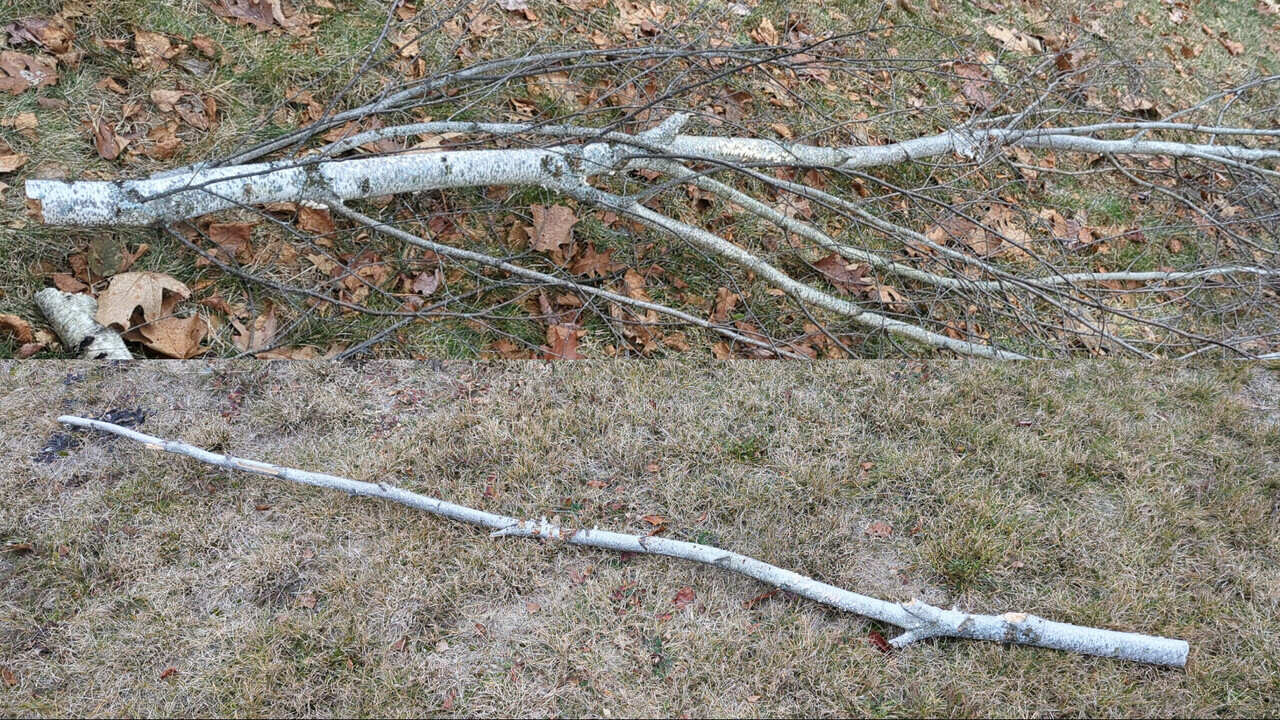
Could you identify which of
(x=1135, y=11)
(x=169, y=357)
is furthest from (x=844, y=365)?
(x=1135, y=11)

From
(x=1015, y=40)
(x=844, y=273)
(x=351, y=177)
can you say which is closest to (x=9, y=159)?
(x=351, y=177)

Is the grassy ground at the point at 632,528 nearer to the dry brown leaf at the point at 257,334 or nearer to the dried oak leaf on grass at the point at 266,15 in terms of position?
the dry brown leaf at the point at 257,334

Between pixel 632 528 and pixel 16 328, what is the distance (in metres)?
2.36

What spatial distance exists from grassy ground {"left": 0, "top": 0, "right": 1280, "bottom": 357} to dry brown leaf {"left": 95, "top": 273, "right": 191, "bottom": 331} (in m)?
0.09

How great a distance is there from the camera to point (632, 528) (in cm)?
278

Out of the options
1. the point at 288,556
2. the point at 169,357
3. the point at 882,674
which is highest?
the point at 169,357

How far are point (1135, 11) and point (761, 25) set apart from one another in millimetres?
3430

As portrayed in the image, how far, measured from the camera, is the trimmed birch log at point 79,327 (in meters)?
2.85

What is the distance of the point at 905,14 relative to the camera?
201 inches

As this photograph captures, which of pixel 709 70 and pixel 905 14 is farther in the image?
pixel 905 14

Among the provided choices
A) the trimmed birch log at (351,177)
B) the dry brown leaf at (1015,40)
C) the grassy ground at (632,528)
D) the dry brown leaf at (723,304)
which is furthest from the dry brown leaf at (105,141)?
the dry brown leaf at (1015,40)

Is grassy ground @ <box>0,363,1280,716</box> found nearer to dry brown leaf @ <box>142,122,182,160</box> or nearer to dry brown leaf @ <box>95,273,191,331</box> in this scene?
dry brown leaf @ <box>95,273,191,331</box>

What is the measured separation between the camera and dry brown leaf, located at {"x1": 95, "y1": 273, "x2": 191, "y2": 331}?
2.87m

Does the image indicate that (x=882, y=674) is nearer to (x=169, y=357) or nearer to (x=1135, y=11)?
(x=169, y=357)
